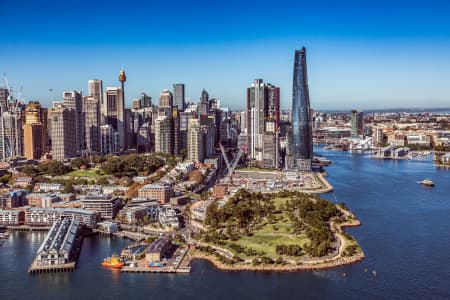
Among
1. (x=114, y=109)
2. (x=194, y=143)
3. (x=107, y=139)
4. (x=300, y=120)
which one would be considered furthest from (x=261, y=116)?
(x=114, y=109)

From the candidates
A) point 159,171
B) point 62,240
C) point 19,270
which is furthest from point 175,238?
point 159,171

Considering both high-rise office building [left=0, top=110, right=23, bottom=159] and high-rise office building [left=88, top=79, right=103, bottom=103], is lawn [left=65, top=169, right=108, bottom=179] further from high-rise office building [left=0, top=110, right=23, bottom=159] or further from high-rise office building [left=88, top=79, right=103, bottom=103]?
high-rise office building [left=88, top=79, right=103, bottom=103]

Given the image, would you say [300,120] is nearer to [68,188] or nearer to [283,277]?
[68,188]

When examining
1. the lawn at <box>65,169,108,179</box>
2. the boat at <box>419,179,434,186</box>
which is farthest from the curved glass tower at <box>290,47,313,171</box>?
the lawn at <box>65,169,108,179</box>

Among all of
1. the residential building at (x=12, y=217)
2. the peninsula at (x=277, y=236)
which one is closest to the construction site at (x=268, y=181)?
the peninsula at (x=277, y=236)

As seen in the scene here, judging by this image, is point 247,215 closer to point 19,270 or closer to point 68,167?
point 19,270

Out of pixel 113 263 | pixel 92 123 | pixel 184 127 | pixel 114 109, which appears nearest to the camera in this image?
pixel 113 263
